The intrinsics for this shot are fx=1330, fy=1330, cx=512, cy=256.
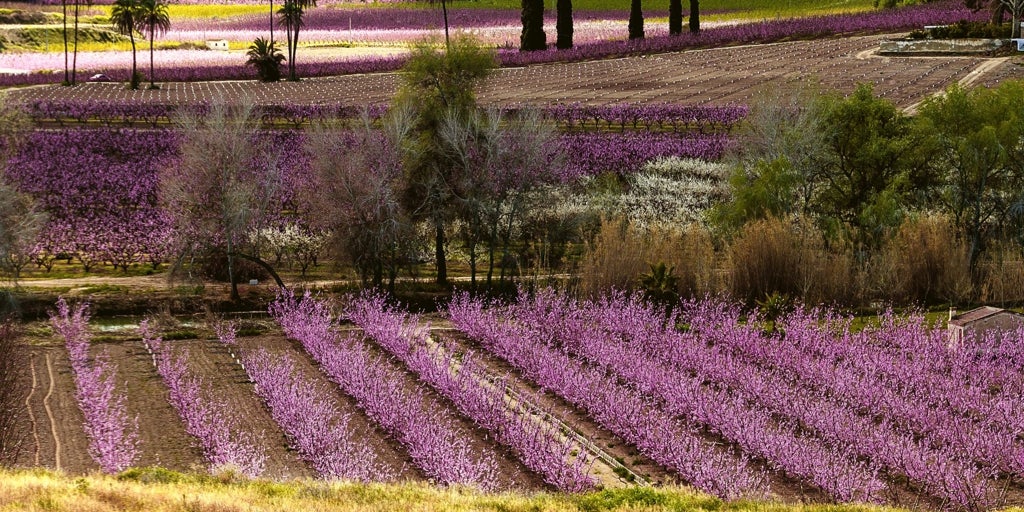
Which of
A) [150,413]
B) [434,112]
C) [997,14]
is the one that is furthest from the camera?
[997,14]

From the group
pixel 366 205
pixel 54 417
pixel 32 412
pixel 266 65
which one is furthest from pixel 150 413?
pixel 266 65

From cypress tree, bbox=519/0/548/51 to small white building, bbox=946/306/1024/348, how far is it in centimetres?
6872

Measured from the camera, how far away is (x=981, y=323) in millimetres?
29234

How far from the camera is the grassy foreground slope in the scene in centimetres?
1745

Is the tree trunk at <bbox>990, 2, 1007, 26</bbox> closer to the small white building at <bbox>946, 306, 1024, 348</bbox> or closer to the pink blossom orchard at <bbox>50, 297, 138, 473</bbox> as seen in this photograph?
the small white building at <bbox>946, 306, 1024, 348</bbox>

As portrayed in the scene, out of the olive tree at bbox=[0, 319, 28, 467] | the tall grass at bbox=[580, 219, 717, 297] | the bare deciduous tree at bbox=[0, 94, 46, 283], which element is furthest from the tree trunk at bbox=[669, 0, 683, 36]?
the olive tree at bbox=[0, 319, 28, 467]

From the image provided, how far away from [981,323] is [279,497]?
1747cm

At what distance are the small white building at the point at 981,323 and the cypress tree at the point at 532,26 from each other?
225 ft

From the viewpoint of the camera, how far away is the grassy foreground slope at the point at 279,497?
1745 cm

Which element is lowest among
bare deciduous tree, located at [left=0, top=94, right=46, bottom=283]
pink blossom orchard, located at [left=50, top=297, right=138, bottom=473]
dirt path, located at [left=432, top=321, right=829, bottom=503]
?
dirt path, located at [left=432, top=321, right=829, bottom=503]

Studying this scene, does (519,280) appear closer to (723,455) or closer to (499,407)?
(499,407)

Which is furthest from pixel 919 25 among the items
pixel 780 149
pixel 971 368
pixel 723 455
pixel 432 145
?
pixel 723 455

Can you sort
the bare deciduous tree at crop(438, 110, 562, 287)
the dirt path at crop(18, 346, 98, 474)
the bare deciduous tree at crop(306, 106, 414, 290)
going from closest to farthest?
the dirt path at crop(18, 346, 98, 474) < the bare deciduous tree at crop(306, 106, 414, 290) < the bare deciduous tree at crop(438, 110, 562, 287)

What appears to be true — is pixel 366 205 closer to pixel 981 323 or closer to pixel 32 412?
pixel 32 412
